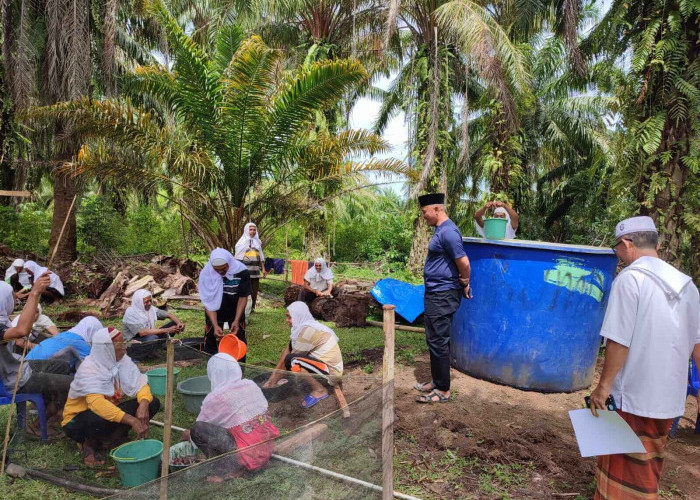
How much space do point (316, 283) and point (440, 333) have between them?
13.9ft

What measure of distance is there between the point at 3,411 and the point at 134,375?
1.37 meters

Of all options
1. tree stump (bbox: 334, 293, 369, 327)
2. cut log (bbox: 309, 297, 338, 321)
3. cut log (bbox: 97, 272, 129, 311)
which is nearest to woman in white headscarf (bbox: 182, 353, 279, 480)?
tree stump (bbox: 334, 293, 369, 327)

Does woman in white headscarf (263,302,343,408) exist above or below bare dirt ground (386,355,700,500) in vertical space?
above

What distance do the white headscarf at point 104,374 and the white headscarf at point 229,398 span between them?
0.76 meters

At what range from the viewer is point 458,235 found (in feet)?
13.2

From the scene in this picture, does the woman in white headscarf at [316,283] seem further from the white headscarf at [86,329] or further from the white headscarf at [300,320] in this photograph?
the white headscarf at [86,329]

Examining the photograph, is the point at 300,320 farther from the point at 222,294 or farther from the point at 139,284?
the point at 139,284

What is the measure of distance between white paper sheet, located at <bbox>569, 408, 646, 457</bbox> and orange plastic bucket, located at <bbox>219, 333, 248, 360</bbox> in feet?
8.84

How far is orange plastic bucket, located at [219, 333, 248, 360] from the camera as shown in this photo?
402 cm

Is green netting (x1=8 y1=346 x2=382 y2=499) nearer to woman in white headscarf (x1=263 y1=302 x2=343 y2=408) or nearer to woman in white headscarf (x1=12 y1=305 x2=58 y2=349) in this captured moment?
woman in white headscarf (x1=263 y1=302 x2=343 y2=408)

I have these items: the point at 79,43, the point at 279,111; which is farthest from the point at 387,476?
the point at 79,43

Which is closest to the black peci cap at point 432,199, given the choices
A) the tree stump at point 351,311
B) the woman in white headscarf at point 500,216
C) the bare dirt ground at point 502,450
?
the woman in white headscarf at point 500,216

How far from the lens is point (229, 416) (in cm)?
281

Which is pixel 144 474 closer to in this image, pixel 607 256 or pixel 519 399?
pixel 519 399
